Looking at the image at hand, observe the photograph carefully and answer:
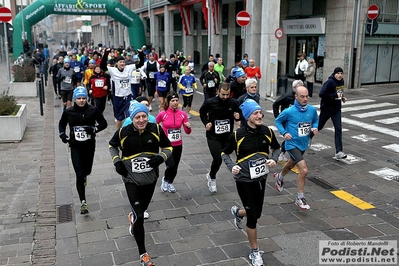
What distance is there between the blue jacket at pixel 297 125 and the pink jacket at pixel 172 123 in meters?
1.56

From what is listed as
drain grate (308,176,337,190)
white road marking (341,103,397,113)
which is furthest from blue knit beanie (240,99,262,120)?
white road marking (341,103,397,113)

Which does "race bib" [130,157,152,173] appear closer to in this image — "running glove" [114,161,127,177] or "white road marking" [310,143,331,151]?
"running glove" [114,161,127,177]

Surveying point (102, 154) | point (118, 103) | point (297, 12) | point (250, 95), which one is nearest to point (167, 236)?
point (250, 95)

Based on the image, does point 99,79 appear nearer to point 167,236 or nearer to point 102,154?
point 102,154

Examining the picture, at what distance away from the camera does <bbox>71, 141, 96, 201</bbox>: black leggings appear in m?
6.30

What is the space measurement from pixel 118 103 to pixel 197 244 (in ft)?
21.1

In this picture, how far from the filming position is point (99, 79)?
38.4 ft

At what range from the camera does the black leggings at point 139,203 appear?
475 cm

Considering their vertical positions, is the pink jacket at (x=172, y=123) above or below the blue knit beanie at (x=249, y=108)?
below

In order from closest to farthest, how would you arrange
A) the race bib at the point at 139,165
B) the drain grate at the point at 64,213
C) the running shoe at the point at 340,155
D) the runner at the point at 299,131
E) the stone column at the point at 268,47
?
the race bib at the point at 139,165 → the drain grate at the point at 64,213 → the runner at the point at 299,131 → the running shoe at the point at 340,155 → the stone column at the point at 268,47

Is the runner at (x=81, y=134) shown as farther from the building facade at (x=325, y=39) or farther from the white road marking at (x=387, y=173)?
the building facade at (x=325, y=39)

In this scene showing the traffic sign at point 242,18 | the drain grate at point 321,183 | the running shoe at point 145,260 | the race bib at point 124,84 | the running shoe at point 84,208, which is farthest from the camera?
the traffic sign at point 242,18

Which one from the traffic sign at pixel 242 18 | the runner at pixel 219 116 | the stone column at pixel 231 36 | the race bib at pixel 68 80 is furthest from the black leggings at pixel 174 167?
the stone column at pixel 231 36

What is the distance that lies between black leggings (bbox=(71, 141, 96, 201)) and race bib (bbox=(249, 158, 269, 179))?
2.77m
